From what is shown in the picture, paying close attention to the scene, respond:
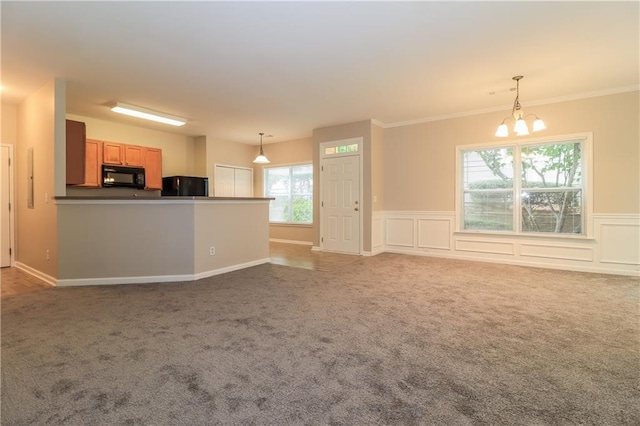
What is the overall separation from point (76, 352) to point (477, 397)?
8.65ft

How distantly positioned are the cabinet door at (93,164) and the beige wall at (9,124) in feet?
3.19

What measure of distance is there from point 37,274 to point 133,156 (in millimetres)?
2731

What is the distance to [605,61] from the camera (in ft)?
11.9

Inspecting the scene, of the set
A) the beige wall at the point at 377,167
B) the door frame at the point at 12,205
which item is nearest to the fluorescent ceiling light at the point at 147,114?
the door frame at the point at 12,205

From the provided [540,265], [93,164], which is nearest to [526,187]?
[540,265]

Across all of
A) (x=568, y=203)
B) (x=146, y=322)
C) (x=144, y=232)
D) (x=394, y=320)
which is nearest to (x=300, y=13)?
(x=394, y=320)

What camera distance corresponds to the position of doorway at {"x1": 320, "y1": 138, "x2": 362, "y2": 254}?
6297 mm

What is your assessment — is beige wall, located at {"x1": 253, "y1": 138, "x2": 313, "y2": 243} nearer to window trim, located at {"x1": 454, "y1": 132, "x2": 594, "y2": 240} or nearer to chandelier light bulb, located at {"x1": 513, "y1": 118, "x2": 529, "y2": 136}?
window trim, located at {"x1": 454, "y1": 132, "x2": 594, "y2": 240}

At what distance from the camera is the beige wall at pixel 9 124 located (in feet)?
16.5

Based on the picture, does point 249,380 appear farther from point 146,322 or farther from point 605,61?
point 605,61

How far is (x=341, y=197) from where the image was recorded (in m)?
6.52

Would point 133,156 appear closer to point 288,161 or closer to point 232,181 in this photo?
point 232,181

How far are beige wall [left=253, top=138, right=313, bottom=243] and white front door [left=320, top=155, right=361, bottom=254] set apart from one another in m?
1.17

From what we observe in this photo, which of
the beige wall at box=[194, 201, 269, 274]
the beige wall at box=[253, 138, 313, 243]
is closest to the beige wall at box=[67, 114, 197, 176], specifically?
the beige wall at box=[253, 138, 313, 243]
